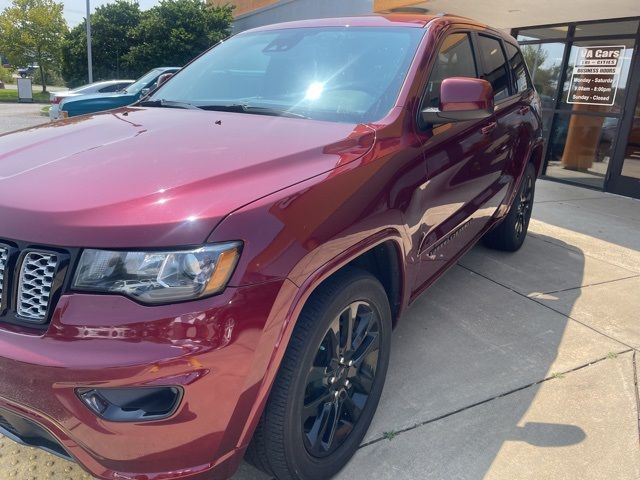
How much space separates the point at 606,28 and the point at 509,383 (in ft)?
25.6

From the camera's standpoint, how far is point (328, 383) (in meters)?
2.06

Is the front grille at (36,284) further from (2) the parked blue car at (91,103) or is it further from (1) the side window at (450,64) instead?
A: (2) the parked blue car at (91,103)

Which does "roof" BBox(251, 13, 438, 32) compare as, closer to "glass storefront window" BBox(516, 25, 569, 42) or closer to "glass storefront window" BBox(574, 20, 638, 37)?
"glass storefront window" BBox(574, 20, 638, 37)

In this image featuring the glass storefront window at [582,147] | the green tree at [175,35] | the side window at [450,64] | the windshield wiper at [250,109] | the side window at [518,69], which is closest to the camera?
the windshield wiper at [250,109]

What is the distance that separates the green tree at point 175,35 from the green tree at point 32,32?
8.09 metres

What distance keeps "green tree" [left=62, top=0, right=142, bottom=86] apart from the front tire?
25.8 meters

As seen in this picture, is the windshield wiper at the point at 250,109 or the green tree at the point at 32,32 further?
the green tree at the point at 32,32

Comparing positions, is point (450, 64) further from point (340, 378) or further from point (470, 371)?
point (340, 378)

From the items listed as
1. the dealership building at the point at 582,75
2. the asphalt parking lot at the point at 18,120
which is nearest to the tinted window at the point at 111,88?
the asphalt parking lot at the point at 18,120

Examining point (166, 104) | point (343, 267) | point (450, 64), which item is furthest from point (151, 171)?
point (450, 64)

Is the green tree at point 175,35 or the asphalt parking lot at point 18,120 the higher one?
the green tree at point 175,35

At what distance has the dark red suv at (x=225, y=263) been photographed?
58.5 inches

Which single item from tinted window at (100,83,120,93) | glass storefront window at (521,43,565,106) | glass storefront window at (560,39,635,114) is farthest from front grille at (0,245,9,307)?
tinted window at (100,83,120,93)

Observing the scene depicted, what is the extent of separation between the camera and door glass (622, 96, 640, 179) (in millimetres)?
8070
